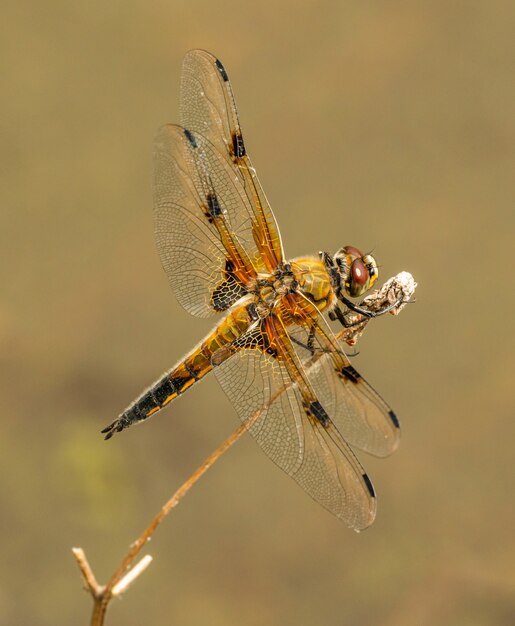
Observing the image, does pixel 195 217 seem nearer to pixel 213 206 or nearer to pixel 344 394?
pixel 213 206

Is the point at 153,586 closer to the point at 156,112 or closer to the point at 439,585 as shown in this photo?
the point at 439,585

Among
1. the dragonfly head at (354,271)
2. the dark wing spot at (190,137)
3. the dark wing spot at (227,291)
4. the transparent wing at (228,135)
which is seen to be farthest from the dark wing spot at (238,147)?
the dragonfly head at (354,271)

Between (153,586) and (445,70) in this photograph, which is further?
(445,70)

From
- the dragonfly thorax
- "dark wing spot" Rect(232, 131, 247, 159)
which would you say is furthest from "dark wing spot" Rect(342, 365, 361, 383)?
"dark wing spot" Rect(232, 131, 247, 159)

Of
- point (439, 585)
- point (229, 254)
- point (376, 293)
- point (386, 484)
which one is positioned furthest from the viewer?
point (386, 484)

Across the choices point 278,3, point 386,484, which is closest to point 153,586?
point 386,484
